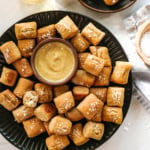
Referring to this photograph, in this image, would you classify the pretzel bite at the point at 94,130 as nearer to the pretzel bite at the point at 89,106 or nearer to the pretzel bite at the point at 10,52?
the pretzel bite at the point at 89,106

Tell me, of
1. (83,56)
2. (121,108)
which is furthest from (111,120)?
(83,56)

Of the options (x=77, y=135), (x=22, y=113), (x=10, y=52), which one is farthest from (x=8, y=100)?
(x=77, y=135)

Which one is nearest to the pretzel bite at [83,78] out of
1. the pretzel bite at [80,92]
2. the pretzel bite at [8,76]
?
the pretzel bite at [80,92]

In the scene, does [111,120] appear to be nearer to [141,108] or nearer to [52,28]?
[141,108]

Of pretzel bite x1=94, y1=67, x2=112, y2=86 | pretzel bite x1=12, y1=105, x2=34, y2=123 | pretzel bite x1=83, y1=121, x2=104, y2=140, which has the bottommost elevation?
pretzel bite x1=83, y1=121, x2=104, y2=140

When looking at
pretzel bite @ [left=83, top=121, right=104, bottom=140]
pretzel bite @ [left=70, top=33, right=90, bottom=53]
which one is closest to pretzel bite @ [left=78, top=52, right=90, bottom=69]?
pretzel bite @ [left=70, top=33, right=90, bottom=53]

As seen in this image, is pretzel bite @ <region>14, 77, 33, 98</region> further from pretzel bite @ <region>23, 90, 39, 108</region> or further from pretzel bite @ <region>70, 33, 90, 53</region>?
pretzel bite @ <region>70, 33, 90, 53</region>
